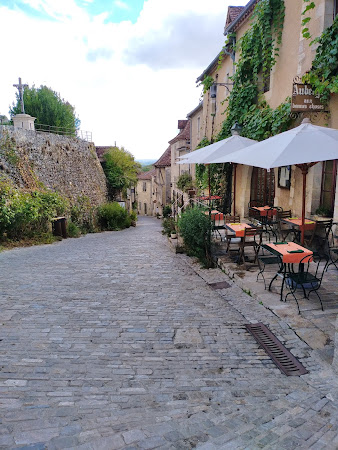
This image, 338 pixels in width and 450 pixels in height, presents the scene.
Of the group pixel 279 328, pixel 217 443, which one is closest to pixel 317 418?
pixel 217 443

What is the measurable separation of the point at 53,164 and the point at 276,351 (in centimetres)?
1662

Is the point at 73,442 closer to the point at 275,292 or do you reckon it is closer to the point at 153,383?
the point at 153,383

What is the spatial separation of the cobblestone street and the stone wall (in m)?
9.52

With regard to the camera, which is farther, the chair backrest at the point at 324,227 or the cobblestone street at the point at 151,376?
the chair backrest at the point at 324,227

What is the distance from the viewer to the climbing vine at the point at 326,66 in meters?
6.82

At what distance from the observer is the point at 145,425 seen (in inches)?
108

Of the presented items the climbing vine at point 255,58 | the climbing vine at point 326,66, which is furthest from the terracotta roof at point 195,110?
the climbing vine at point 326,66

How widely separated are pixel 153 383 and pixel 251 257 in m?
4.78

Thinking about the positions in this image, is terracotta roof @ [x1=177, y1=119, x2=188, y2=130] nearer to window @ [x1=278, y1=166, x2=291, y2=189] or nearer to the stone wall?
the stone wall

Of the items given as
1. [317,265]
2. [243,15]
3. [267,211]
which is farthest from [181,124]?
[317,265]

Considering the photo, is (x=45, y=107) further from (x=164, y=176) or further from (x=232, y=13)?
(x=232, y=13)

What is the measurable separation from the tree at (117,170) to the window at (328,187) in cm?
2060

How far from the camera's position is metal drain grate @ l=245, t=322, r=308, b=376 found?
11.8 feet

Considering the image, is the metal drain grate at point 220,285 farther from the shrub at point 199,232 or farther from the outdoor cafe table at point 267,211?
the outdoor cafe table at point 267,211
